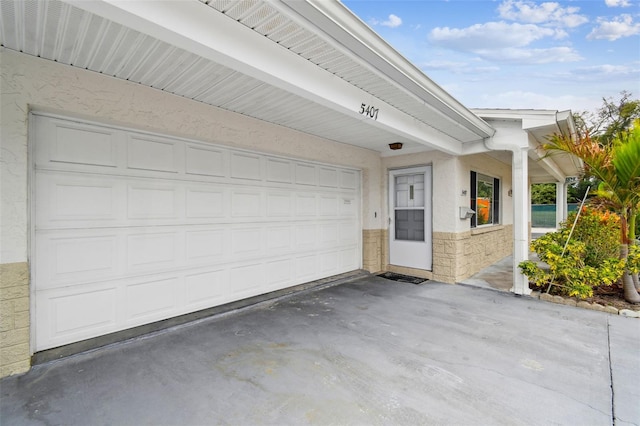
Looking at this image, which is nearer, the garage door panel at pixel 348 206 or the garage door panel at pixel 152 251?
the garage door panel at pixel 152 251

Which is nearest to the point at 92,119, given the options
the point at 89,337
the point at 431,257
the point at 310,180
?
the point at 89,337

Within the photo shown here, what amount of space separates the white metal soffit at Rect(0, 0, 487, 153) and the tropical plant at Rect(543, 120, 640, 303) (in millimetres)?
1982

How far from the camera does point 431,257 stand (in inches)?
245

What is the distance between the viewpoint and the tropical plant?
13.4 ft

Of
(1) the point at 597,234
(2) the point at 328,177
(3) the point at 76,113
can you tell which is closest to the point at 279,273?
(2) the point at 328,177

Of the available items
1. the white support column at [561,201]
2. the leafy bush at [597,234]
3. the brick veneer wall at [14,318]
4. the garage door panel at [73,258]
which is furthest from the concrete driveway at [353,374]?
the white support column at [561,201]

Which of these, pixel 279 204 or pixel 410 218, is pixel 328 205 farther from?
pixel 410 218

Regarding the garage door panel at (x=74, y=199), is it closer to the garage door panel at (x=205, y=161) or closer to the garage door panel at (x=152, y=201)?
the garage door panel at (x=152, y=201)

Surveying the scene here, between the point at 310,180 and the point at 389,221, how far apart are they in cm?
234

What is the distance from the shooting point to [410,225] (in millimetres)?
6625

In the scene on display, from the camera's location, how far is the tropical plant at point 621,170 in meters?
4.09

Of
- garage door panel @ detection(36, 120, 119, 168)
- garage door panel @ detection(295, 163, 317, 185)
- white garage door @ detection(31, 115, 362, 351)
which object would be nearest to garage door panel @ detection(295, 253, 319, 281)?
white garage door @ detection(31, 115, 362, 351)

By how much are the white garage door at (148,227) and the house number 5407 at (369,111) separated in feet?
6.73

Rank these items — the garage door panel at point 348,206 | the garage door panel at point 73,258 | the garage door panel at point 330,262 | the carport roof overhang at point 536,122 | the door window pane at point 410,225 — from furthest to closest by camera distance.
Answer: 1. the door window pane at point 410,225
2. the garage door panel at point 348,206
3. the garage door panel at point 330,262
4. the carport roof overhang at point 536,122
5. the garage door panel at point 73,258
